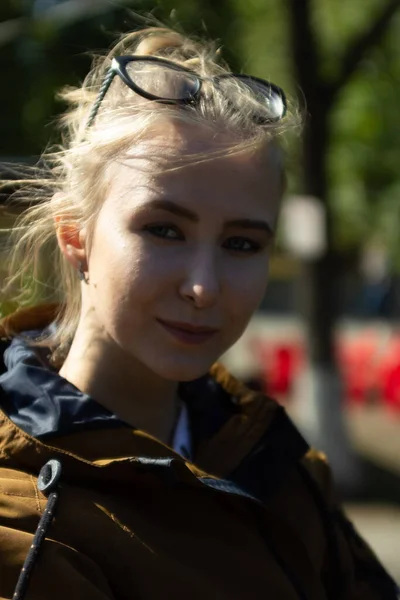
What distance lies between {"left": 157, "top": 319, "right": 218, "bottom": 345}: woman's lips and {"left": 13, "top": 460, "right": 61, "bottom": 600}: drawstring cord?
28 cm

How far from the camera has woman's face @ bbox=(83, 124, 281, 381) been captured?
5.16 feet

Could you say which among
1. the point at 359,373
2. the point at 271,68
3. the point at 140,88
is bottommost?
the point at 359,373

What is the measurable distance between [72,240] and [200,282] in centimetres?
27

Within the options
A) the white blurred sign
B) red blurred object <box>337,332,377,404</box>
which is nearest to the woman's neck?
the white blurred sign

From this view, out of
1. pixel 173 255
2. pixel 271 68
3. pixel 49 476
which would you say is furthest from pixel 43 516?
pixel 271 68

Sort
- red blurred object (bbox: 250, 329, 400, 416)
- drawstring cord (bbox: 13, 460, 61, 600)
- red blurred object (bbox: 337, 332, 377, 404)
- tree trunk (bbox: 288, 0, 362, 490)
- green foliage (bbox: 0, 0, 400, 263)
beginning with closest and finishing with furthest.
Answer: drawstring cord (bbox: 13, 460, 61, 600), green foliage (bbox: 0, 0, 400, 263), tree trunk (bbox: 288, 0, 362, 490), red blurred object (bbox: 250, 329, 400, 416), red blurred object (bbox: 337, 332, 377, 404)

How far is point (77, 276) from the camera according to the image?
179cm

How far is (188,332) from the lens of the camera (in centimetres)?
162

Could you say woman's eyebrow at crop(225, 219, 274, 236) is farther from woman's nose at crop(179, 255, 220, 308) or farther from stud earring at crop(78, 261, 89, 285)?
stud earring at crop(78, 261, 89, 285)

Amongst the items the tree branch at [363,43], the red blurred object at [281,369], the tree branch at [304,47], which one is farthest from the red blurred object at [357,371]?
the tree branch at [304,47]

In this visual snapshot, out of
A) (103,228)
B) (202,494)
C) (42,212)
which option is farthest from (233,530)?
(42,212)

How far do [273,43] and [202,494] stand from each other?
10.5 metres

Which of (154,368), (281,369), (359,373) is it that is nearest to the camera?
(154,368)

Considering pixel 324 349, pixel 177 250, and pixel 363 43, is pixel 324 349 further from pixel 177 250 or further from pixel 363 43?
pixel 177 250
